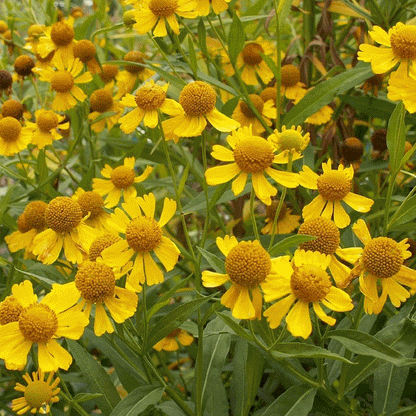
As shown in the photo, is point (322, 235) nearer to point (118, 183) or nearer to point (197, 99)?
point (197, 99)

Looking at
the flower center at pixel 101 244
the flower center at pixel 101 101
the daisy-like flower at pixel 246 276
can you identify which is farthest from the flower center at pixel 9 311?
the flower center at pixel 101 101

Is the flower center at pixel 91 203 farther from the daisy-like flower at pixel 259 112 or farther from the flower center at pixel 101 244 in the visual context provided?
the daisy-like flower at pixel 259 112

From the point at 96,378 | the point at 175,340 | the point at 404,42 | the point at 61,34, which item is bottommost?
the point at 175,340

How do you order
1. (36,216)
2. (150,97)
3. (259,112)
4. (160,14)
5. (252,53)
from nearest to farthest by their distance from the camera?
(150,97), (160,14), (36,216), (259,112), (252,53)

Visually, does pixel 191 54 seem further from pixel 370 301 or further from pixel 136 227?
pixel 370 301

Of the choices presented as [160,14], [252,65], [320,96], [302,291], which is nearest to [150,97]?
[160,14]

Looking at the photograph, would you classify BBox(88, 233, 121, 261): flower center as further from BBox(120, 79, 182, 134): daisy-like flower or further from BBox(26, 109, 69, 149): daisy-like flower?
BBox(26, 109, 69, 149): daisy-like flower
